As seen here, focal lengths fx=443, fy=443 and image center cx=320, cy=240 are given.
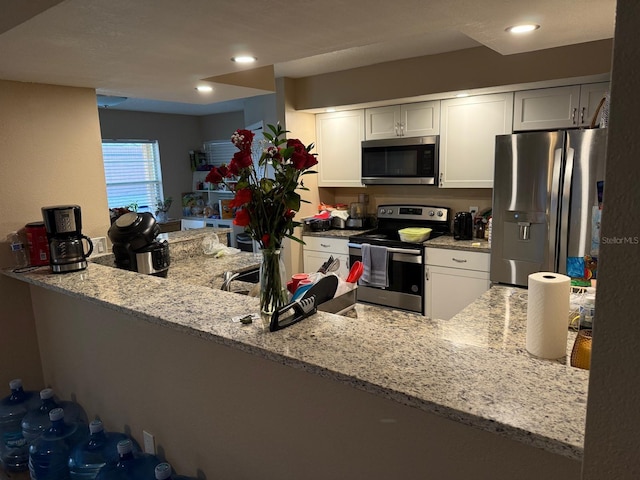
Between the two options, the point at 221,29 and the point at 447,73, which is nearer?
the point at 221,29

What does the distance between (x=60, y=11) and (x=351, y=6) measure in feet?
2.63

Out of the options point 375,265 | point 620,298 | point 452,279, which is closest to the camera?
point 620,298

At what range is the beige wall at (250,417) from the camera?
968mm

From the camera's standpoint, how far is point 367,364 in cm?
101

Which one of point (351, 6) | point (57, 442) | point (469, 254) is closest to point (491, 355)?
point (351, 6)

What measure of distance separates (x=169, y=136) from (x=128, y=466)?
20.1ft

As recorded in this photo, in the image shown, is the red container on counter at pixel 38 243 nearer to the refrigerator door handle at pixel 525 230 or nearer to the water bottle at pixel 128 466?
the water bottle at pixel 128 466

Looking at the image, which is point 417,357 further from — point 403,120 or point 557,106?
point 403,120

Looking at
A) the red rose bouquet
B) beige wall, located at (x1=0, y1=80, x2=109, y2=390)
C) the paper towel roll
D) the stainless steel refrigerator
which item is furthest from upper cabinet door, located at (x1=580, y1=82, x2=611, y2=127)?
beige wall, located at (x1=0, y1=80, x2=109, y2=390)

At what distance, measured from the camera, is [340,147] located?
4.46 meters

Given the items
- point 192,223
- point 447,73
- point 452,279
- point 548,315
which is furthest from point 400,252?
point 192,223

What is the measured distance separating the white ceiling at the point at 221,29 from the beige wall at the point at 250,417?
1005mm

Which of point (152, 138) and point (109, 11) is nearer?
point (109, 11)

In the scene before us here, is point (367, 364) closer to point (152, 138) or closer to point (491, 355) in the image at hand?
point (491, 355)
